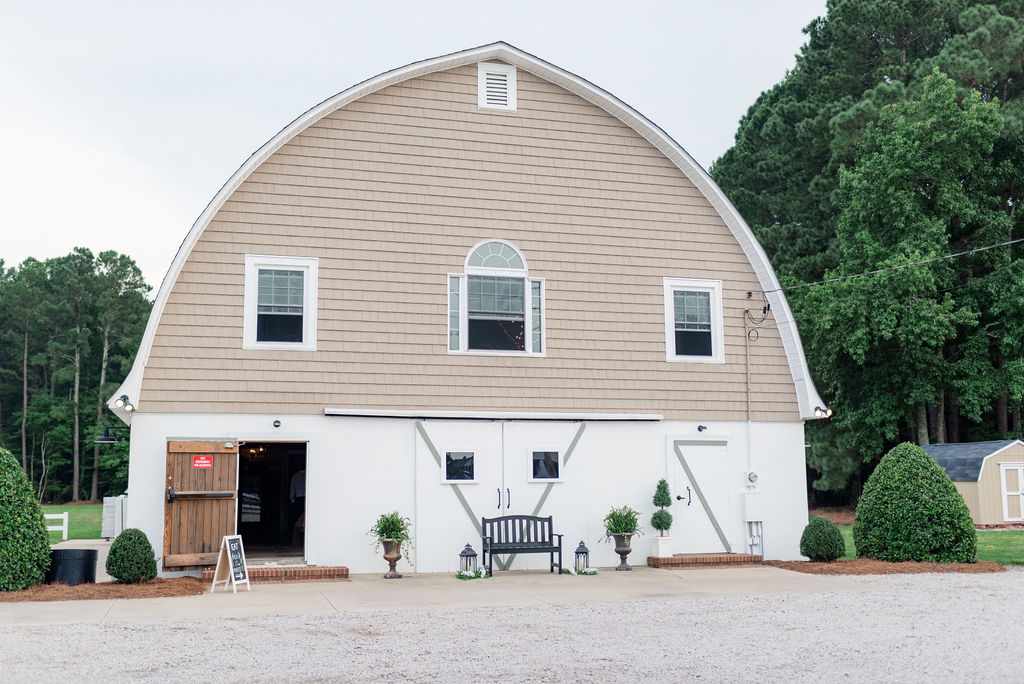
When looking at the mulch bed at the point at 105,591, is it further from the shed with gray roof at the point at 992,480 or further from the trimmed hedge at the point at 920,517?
the shed with gray roof at the point at 992,480

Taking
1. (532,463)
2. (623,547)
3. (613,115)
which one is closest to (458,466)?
(532,463)

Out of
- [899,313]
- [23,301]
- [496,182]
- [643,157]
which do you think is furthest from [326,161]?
[23,301]

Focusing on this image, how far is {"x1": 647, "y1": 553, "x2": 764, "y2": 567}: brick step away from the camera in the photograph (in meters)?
13.6

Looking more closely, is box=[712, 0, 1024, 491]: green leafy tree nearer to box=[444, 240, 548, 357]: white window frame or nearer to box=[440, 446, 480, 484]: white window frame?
box=[444, 240, 548, 357]: white window frame

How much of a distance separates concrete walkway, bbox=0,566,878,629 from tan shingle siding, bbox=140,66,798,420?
247 centimetres

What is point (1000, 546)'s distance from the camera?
1797 centimetres

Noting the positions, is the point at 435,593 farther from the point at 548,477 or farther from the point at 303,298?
the point at 303,298

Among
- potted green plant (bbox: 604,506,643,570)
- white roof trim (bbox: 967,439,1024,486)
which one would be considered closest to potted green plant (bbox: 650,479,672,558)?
potted green plant (bbox: 604,506,643,570)

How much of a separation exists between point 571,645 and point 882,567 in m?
6.91

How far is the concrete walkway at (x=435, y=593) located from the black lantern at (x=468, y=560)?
28cm

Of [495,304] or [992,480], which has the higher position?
[495,304]

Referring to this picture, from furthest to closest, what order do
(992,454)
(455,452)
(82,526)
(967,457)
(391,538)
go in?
(82,526) < (967,457) < (992,454) < (455,452) < (391,538)

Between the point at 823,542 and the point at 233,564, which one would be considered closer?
the point at 233,564

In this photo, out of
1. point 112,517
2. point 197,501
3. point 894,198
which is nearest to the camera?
point 197,501
